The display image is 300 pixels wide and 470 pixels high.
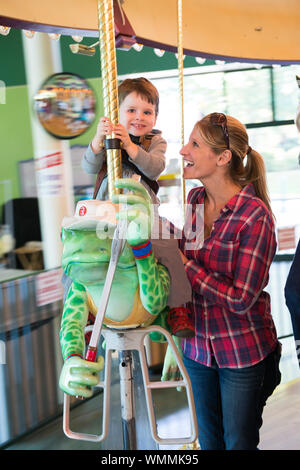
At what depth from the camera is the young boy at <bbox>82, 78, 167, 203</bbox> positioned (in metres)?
1.23

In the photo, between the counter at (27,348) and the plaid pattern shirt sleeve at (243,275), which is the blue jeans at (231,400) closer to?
the plaid pattern shirt sleeve at (243,275)

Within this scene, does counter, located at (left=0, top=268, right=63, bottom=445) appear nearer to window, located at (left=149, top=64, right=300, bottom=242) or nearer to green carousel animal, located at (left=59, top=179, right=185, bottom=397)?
green carousel animal, located at (left=59, top=179, right=185, bottom=397)

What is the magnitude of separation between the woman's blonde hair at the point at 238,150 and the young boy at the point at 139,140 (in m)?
0.12

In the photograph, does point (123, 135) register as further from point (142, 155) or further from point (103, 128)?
point (142, 155)

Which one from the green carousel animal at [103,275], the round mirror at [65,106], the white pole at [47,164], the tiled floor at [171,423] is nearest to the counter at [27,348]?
the tiled floor at [171,423]

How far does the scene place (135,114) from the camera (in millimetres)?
1342

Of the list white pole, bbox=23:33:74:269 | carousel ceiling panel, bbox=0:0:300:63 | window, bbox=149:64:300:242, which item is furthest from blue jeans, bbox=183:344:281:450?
window, bbox=149:64:300:242

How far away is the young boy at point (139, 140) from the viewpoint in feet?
4.04

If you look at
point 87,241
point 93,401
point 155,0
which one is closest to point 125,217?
point 87,241

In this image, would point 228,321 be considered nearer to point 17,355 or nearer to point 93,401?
point 17,355

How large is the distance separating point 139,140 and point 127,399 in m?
0.64

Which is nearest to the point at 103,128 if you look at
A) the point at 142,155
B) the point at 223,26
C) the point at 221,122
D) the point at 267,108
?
the point at 142,155

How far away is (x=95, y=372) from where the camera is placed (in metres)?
0.96

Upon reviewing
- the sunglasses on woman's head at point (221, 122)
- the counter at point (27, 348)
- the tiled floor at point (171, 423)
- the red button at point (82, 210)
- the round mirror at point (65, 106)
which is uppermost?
the round mirror at point (65, 106)
